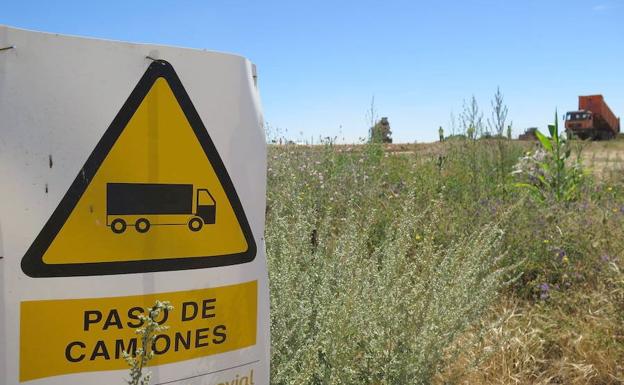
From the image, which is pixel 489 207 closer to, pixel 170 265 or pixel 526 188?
pixel 526 188

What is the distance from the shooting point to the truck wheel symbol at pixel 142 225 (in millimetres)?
1448

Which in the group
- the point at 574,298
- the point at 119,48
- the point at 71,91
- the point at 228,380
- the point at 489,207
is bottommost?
the point at 574,298

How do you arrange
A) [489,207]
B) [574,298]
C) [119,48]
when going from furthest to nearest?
[489,207], [574,298], [119,48]

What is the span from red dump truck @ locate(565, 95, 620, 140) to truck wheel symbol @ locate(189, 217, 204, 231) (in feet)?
98.0

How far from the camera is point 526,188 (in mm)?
5973

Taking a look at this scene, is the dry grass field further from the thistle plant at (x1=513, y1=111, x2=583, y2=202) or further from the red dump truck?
Answer: the red dump truck

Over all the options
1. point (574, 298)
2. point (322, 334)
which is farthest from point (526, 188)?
point (322, 334)

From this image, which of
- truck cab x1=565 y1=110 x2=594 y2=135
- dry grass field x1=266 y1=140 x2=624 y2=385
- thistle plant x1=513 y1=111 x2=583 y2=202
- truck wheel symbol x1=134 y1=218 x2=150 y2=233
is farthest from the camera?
truck cab x1=565 y1=110 x2=594 y2=135

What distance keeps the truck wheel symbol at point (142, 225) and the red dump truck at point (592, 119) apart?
98.4 feet

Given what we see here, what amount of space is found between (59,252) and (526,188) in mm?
5333

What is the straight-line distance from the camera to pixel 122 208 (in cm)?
143

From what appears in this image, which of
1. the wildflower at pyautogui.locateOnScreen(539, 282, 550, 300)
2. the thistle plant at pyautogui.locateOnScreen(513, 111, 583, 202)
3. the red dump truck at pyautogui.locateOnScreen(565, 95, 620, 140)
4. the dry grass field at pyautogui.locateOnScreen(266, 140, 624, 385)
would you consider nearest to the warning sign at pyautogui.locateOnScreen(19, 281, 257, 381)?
the dry grass field at pyautogui.locateOnScreen(266, 140, 624, 385)

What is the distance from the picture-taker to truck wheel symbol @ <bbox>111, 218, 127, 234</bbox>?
142cm

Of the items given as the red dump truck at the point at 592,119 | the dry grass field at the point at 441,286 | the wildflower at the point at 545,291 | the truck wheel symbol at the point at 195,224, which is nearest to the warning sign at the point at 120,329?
the truck wheel symbol at the point at 195,224
